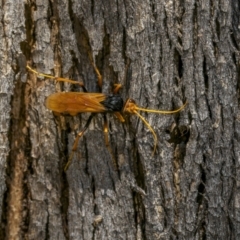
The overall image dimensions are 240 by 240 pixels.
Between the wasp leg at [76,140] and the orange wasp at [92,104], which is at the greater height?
the orange wasp at [92,104]

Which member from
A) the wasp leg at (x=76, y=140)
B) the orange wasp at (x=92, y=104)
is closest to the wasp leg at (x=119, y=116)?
the orange wasp at (x=92, y=104)

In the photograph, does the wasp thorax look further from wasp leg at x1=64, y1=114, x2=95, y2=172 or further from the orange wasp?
wasp leg at x1=64, y1=114, x2=95, y2=172

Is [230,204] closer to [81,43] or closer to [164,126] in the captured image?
[164,126]

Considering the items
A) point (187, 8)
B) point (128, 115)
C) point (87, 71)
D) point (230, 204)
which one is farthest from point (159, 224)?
point (187, 8)

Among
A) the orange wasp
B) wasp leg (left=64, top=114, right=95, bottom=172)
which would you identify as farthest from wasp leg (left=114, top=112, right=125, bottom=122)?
wasp leg (left=64, top=114, right=95, bottom=172)

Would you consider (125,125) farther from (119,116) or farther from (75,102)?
(75,102)

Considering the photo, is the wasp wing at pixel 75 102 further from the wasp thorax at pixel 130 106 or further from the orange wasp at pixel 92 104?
the wasp thorax at pixel 130 106
